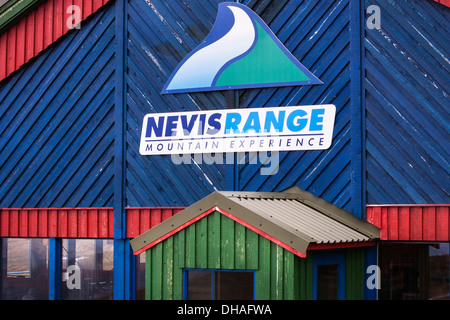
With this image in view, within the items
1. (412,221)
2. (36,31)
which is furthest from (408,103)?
(36,31)

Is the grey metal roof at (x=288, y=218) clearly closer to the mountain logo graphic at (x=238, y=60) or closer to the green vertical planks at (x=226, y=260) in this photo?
the green vertical planks at (x=226, y=260)

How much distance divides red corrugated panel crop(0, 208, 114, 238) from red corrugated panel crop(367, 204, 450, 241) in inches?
225

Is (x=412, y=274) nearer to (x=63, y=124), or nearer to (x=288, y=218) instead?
(x=288, y=218)

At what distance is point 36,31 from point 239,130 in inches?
217

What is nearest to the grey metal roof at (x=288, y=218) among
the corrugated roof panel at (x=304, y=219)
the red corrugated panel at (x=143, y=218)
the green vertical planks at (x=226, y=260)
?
the corrugated roof panel at (x=304, y=219)

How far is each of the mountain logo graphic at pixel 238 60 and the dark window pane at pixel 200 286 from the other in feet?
16.2

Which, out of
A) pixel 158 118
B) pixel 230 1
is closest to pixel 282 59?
pixel 230 1

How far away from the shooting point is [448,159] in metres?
12.2

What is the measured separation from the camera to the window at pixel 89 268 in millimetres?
15109

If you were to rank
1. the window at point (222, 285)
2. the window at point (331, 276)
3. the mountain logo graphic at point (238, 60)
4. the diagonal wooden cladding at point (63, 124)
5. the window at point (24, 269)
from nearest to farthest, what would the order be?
1. the window at point (331, 276)
2. the mountain logo graphic at point (238, 60)
3. the diagonal wooden cladding at point (63, 124)
4. the window at point (24, 269)
5. the window at point (222, 285)

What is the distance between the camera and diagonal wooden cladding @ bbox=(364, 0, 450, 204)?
1234 cm

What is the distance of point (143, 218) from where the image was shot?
47.5ft

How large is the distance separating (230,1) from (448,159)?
212 inches
